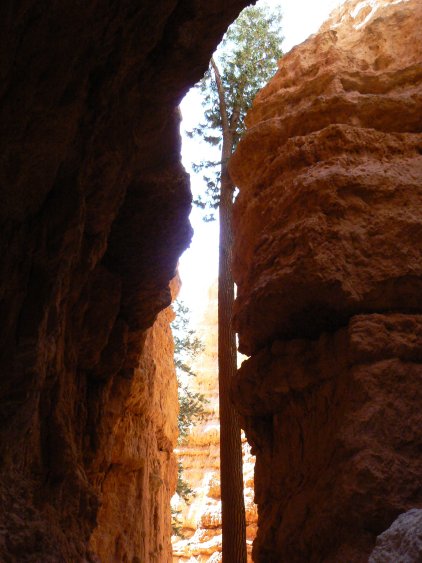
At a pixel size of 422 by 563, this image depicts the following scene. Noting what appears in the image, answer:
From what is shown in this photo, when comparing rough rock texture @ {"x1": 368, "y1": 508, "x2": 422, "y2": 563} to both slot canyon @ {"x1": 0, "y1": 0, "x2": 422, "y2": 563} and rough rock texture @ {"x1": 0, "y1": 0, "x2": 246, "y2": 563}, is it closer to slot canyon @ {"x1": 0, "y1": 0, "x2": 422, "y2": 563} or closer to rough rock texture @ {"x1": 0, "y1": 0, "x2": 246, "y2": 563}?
slot canyon @ {"x1": 0, "y1": 0, "x2": 422, "y2": 563}

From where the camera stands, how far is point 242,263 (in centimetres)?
800

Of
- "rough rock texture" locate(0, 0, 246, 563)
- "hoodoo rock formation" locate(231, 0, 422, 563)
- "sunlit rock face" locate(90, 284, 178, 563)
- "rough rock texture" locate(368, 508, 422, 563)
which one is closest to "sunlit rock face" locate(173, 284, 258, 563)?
"sunlit rock face" locate(90, 284, 178, 563)

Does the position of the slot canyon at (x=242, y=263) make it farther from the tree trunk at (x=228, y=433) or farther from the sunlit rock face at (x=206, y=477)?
the sunlit rock face at (x=206, y=477)

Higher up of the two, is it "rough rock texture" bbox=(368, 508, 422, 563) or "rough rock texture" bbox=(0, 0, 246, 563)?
"rough rock texture" bbox=(0, 0, 246, 563)

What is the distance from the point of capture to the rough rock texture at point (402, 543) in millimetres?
2607

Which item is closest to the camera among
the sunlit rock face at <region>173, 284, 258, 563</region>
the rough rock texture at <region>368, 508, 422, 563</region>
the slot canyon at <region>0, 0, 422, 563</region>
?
the rough rock texture at <region>368, 508, 422, 563</region>

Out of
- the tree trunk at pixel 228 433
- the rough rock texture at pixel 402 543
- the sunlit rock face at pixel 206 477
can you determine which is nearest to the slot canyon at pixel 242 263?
the rough rock texture at pixel 402 543

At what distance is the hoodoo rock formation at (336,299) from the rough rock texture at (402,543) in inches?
Answer: 77.1

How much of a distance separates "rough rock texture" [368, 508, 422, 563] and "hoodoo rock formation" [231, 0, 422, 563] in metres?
1.96

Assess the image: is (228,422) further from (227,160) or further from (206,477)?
(206,477)

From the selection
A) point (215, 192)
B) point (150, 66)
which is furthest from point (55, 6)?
point (215, 192)

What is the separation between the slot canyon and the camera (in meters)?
4.19

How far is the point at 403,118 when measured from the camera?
7.63 m

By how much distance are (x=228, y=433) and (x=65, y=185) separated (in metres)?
5.46
